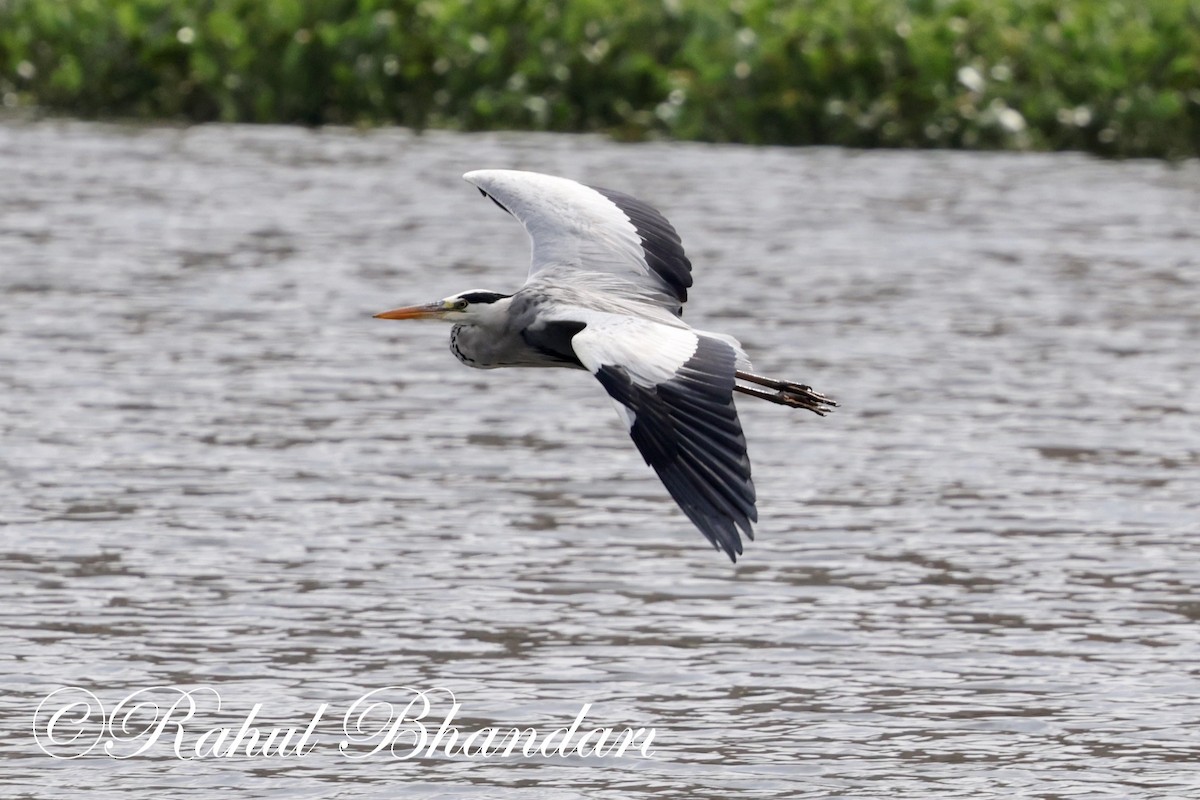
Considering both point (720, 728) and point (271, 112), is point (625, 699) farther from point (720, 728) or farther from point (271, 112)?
point (271, 112)

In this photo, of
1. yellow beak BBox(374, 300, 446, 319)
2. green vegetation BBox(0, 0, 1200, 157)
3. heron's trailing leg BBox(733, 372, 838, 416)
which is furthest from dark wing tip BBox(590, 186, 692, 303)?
green vegetation BBox(0, 0, 1200, 157)

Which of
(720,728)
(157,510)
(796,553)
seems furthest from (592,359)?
(157,510)

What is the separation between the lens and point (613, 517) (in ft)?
36.2

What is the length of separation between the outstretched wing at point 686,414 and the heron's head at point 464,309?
102cm

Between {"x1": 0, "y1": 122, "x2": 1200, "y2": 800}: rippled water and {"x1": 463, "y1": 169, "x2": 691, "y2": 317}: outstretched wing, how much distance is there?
126 centimetres

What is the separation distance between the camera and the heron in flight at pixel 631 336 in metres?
7.20

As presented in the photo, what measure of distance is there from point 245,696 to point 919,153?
18.2m

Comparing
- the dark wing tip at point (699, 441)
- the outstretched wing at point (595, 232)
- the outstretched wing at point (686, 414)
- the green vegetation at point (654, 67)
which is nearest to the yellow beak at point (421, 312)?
the outstretched wing at point (595, 232)

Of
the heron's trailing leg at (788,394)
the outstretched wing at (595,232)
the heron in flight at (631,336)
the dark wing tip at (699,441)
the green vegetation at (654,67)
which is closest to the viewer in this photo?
the dark wing tip at (699,441)

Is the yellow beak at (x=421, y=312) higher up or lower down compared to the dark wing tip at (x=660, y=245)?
lower down

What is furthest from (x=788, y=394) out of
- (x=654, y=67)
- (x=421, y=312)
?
(x=654, y=67)

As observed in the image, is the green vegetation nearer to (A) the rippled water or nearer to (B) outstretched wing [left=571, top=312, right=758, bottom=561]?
(A) the rippled water

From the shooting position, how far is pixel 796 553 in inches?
412
